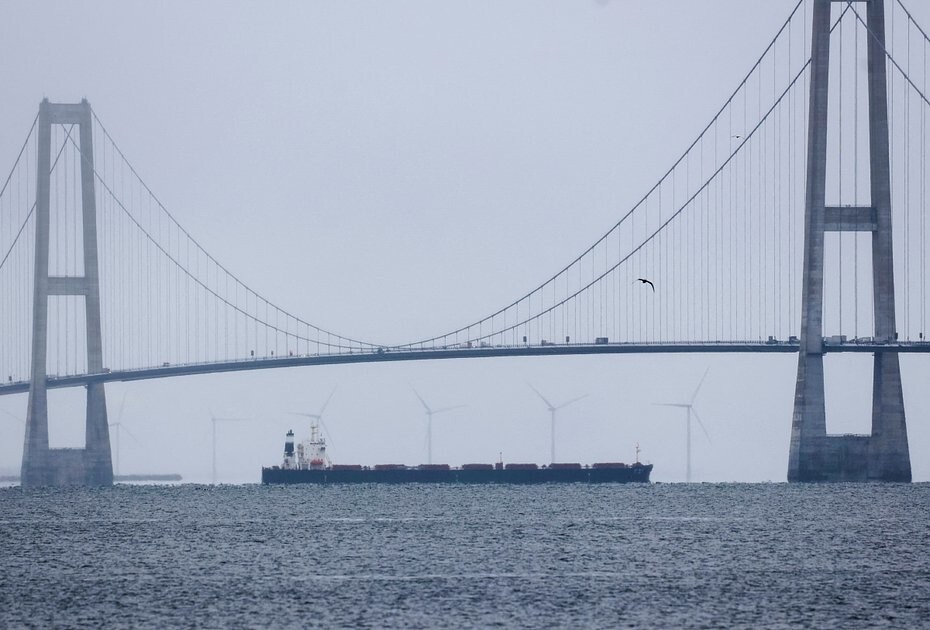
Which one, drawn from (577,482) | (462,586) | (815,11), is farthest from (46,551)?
(577,482)

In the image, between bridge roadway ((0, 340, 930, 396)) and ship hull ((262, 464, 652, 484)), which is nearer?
bridge roadway ((0, 340, 930, 396))

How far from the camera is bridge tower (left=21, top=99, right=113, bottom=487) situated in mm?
80375

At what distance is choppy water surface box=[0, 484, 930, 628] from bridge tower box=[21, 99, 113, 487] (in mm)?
30447

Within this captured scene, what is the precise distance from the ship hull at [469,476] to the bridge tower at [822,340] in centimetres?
1710

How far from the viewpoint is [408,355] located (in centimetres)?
7706

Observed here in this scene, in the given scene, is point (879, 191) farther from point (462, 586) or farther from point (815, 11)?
point (462, 586)

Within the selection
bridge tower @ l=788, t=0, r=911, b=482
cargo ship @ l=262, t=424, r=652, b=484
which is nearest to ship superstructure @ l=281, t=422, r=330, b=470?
cargo ship @ l=262, t=424, r=652, b=484

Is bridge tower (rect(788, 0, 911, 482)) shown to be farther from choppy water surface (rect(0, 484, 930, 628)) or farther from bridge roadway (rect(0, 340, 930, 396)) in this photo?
choppy water surface (rect(0, 484, 930, 628))

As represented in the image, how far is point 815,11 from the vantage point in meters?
69.5

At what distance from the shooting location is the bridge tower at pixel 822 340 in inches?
2564

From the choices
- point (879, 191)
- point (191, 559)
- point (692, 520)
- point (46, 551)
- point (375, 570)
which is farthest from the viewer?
point (879, 191)

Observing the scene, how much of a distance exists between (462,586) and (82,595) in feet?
17.8

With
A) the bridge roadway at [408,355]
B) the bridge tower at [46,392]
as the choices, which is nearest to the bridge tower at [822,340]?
the bridge roadway at [408,355]

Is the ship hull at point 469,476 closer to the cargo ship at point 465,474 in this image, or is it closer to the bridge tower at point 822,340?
the cargo ship at point 465,474
